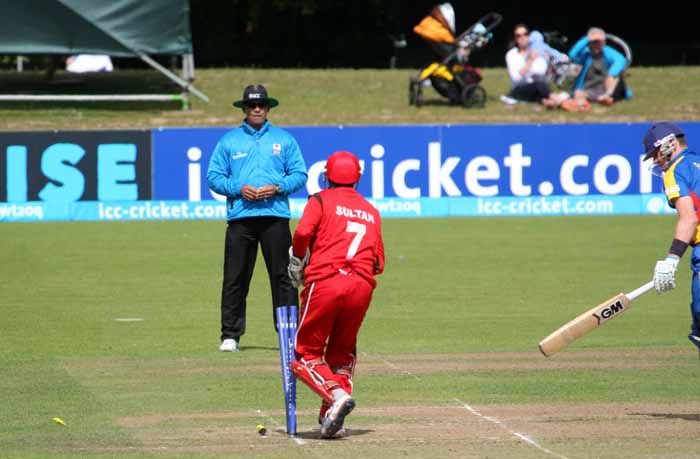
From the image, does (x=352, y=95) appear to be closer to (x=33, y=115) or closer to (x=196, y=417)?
(x=33, y=115)

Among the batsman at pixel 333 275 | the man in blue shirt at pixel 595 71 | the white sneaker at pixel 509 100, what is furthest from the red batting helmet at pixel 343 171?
the white sneaker at pixel 509 100

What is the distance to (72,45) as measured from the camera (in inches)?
1136

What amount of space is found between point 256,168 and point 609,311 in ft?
11.1

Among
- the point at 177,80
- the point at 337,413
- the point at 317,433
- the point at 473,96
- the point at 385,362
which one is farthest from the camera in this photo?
the point at 473,96

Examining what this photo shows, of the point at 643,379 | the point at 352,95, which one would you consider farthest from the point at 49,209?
the point at 643,379

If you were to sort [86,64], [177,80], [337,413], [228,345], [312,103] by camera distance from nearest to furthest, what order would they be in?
[337,413]
[228,345]
[177,80]
[312,103]
[86,64]

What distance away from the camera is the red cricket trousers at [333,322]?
7984mm

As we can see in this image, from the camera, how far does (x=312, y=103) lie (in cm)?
3031

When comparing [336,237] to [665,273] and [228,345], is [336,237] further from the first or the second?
[228,345]

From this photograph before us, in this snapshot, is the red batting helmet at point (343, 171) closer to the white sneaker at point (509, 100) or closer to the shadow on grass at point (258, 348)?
the shadow on grass at point (258, 348)

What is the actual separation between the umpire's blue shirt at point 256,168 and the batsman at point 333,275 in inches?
109

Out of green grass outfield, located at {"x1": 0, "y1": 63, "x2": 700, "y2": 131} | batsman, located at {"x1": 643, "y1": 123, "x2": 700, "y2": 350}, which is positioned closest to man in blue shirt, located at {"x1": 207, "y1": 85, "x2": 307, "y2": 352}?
batsman, located at {"x1": 643, "y1": 123, "x2": 700, "y2": 350}

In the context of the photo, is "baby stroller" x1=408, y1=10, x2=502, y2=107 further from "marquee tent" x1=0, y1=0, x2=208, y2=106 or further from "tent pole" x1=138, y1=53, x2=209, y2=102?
"marquee tent" x1=0, y1=0, x2=208, y2=106

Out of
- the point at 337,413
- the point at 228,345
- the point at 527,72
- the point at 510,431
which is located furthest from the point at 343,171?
the point at 527,72
